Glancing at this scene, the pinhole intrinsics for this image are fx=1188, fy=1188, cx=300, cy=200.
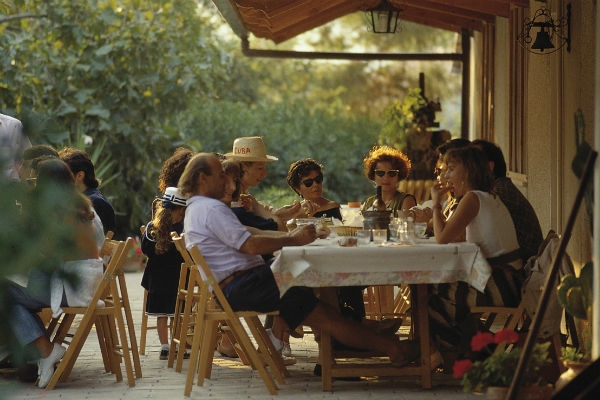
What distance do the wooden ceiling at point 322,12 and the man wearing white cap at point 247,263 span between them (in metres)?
2.99

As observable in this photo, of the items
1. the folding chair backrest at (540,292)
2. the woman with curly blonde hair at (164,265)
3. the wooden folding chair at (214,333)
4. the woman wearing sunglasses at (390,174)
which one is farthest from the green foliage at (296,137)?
the folding chair backrest at (540,292)

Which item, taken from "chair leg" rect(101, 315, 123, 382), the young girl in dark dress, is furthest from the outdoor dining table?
the young girl in dark dress

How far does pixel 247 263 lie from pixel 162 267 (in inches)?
58.9

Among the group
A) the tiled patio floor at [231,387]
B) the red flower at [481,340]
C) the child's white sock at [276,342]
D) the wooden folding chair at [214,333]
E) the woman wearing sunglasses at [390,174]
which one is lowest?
the tiled patio floor at [231,387]

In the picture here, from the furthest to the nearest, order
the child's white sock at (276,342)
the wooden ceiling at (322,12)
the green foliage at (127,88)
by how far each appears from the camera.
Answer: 1. the green foliage at (127,88)
2. the wooden ceiling at (322,12)
3. the child's white sock at (276,342)

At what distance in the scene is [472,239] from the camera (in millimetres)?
5949

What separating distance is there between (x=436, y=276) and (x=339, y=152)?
1514 cm

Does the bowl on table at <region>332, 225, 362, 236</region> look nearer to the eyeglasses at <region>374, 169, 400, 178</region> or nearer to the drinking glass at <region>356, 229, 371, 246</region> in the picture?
the drinking glass at <region>356, 229, 371, 246</region>

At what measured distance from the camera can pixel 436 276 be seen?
5.59m

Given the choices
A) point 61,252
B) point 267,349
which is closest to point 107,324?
point 267,349

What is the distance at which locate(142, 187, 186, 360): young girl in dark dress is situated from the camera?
7.18 m

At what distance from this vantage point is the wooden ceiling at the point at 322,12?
9938 mm

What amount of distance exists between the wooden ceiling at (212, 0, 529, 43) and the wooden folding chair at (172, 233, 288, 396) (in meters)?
3.33

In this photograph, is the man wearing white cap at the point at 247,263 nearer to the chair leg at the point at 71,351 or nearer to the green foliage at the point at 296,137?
A: the chair leg at the point at 71,351
